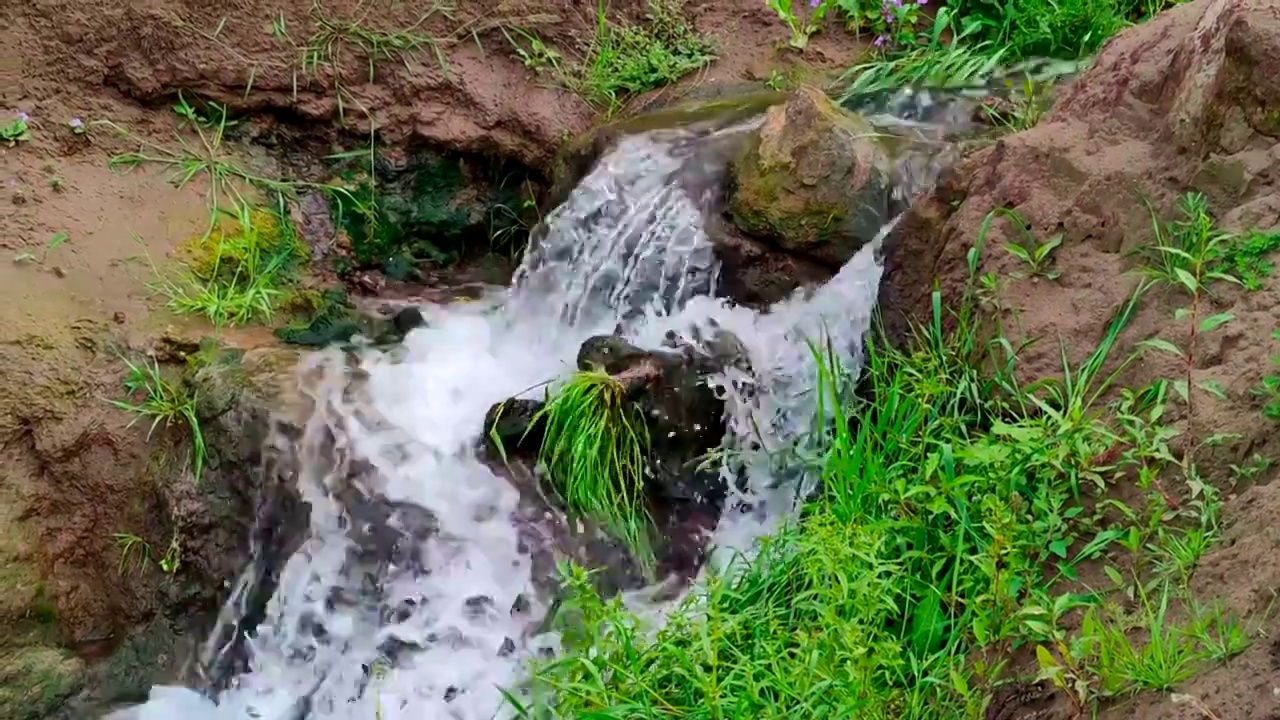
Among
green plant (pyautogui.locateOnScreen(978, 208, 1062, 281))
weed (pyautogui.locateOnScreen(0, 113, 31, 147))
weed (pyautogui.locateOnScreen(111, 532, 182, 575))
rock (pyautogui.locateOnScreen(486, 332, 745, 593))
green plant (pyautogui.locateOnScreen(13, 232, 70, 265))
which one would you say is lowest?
weed (pyautogui.locateOnScreen(111, 532, 182, 575))

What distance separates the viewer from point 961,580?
238cm

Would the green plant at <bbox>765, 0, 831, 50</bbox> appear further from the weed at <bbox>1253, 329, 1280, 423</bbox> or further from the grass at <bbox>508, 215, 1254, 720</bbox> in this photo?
the weed at <bbox>1253, 329, 1280, 423</bbox>

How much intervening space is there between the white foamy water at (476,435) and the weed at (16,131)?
1.39 m

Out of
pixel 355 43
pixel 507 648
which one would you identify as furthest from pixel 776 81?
pixel 507 648

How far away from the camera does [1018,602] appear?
2262 mm

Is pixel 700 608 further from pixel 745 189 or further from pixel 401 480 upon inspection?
pixel 745 189

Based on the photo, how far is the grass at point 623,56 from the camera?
4.45 m

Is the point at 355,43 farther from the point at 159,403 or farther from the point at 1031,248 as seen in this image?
the point at 1031,248

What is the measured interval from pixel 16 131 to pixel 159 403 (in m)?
1.32

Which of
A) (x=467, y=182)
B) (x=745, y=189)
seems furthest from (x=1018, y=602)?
(x=467, y=182)

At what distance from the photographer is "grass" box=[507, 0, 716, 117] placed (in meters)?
4.45

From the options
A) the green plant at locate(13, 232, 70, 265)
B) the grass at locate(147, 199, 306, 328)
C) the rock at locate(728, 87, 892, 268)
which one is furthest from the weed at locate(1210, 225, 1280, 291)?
the green plant at locate(13, 232, 70, 265)

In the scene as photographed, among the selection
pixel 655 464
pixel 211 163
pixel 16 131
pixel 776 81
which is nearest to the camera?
pixel 655 464

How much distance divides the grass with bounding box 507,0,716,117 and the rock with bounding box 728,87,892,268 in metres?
1.05
